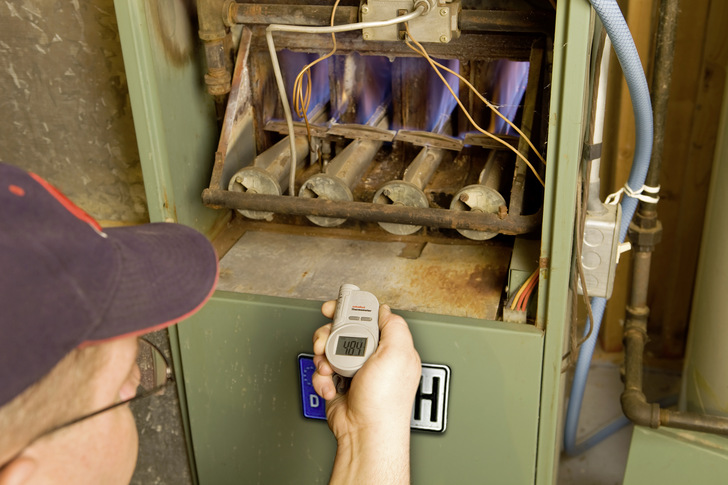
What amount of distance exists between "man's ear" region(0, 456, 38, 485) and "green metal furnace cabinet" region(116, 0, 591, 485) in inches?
23.2

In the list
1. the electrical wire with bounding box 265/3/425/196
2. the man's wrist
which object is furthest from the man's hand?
the electrical wire with bounding box 265/3/425/196

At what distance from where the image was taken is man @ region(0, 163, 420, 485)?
2.06 ft

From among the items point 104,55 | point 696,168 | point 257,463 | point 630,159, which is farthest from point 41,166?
point 696,168

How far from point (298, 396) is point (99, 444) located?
0.55 m

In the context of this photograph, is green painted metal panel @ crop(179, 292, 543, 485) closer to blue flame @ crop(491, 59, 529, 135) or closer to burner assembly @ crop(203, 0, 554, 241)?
burner assembly @ crop(203, 0, 554, 241)

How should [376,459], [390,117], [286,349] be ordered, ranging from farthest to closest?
[390,117] < [286,349] < [376,459]

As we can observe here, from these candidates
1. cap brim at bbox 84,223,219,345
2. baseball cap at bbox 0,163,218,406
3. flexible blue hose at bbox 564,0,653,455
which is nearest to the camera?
baseball cap at bbox 0,163,218,406

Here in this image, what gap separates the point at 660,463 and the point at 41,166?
1.47 m

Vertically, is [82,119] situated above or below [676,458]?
above

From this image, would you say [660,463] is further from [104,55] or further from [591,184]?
[104,55]

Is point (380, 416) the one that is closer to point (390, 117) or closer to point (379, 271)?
point (379, 271)

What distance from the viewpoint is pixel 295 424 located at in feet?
4.33

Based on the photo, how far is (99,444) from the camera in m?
0.77

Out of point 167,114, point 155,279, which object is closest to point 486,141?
point 167,114
